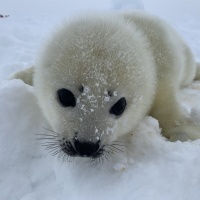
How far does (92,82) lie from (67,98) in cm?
18

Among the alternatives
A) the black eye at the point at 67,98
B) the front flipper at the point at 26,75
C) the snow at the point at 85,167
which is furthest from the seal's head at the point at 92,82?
the front flipper at the point at 26,75

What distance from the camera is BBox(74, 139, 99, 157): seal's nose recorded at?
175cm

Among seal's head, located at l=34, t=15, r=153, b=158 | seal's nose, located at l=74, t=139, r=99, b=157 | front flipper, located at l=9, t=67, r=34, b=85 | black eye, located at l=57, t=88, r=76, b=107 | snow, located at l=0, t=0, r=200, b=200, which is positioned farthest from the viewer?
front flipper, located at l=9, t=67, r=34, b=85

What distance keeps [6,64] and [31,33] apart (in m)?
2.38

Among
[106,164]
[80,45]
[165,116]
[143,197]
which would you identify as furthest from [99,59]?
[165,116]

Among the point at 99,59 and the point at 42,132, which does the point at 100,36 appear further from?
the point at 42,132

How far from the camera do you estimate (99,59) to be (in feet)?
6.48

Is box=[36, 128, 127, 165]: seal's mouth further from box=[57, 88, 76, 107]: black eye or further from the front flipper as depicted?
the front flipper

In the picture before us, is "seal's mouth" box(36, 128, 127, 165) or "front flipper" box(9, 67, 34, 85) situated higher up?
"seal's mouth" box(36, 128, 127, 165)

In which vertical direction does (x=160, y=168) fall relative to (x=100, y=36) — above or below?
below

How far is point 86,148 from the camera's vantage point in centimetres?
175

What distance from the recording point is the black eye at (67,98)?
6.44 ft

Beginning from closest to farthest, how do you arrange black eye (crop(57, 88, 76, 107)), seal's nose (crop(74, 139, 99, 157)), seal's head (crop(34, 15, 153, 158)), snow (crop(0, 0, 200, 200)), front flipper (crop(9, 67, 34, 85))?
snow (crop(0, 0, 200, 200)) < seal's nose (crop(74, 139, 99, 157)) < seal's head (crop(34, 15, 153, 158)) < black eye (crop(57, 88, 76, 107)) < front flipper (crop(9, 67, 34, 85))

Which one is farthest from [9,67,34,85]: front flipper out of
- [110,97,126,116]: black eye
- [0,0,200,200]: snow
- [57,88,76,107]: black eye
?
[110,97,126,116]: black eye
